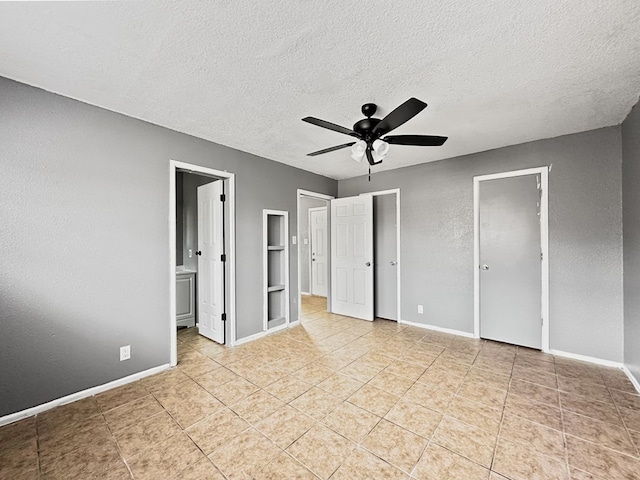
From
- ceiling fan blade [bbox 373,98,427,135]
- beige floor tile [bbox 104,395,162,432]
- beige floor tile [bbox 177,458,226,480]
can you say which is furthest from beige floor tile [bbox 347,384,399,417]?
ceiling fan blade [bbox 373,98,427,135]

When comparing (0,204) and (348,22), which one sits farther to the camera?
(0,204)

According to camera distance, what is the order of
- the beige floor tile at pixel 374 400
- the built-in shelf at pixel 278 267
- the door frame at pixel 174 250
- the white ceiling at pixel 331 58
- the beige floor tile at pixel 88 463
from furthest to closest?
the built-in shelf at pixel 278 267 < the door frame at pixel 174 250 < the beige floor tile at pixel 374 400 < the beige floor tile at pixel 88 463 < the white ceiling at pixel 331 58

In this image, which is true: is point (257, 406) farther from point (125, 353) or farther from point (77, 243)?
point (77, 243)

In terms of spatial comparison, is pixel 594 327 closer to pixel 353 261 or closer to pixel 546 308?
pixel 546 308

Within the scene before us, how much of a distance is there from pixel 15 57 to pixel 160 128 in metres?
1.07

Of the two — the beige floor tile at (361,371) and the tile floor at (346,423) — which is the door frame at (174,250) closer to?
the tile floor at (346,423)

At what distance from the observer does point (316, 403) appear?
2178 millimetres

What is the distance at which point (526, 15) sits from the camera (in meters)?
1.44

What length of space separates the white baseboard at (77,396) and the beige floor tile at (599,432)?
3.45 meters

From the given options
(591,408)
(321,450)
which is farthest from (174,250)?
(591,408)

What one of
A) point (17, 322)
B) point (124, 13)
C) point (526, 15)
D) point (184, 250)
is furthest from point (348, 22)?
point (184, 250)

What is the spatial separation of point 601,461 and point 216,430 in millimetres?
2413

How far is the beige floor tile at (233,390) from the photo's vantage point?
7.36 feet

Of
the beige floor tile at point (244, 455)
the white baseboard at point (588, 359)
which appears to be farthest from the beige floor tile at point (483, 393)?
the beige floor tile at point (244, 455)
